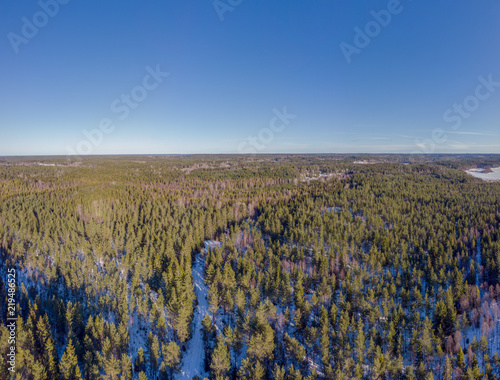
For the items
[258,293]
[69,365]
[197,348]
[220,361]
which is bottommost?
[197,348]

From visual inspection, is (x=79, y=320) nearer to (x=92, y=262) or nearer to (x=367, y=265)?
(x=92, y=262)

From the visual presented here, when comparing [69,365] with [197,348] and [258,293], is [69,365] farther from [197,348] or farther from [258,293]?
[258,293]

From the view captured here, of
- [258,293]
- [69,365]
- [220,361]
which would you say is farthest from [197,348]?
[69,365]

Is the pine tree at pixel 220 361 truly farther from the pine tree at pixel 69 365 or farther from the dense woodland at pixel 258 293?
the pine tree at pixel 69 365

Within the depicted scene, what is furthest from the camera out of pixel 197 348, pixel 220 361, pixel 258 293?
pixel 258 293

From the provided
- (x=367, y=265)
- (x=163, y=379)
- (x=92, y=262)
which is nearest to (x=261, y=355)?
(x=163, y=379)

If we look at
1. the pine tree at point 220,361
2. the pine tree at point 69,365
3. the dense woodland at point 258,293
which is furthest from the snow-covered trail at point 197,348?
the pine tree at point 69,365

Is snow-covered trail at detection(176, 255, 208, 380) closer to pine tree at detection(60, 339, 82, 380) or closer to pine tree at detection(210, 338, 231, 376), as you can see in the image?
pine tree at detection(210, 338, 231, 376)

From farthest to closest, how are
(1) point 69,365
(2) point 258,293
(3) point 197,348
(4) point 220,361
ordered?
(2) point 258,293
(3) point 197,348
(4) point 220,361
(1) point 69,365
